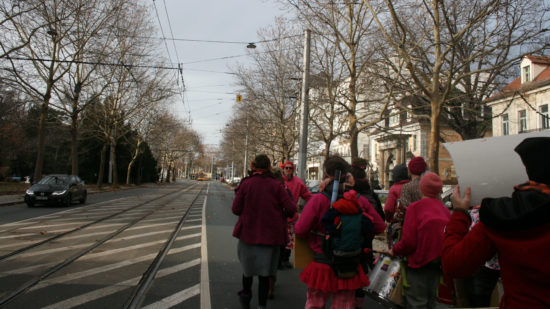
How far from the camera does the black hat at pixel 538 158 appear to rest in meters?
1.67

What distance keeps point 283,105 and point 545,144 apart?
27855mm

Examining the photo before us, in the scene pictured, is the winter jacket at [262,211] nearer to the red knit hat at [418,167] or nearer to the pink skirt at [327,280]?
the pink skirt at [327,280]

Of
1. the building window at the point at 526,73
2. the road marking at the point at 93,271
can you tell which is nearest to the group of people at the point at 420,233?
the road marking at the point at 93,271

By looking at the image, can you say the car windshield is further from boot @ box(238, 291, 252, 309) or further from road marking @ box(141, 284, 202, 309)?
boot @ box(238, 291, 252, 309)

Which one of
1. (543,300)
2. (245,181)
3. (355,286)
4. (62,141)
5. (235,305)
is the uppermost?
(62,141)

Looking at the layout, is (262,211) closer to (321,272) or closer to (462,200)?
(321,272)

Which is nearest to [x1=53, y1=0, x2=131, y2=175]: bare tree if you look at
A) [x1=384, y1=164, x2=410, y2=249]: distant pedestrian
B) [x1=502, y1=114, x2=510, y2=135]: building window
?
[x1=384, y1=164, x2=410, y2=249]: distant pedestrian

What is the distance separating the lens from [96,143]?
157ft

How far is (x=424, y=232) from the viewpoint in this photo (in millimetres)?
3381

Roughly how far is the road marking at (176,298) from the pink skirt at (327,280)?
2205mm

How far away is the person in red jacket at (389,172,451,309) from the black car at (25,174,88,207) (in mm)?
16536

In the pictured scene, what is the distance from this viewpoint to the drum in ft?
11.8

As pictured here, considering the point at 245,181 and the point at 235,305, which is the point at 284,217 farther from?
the point at 235,305

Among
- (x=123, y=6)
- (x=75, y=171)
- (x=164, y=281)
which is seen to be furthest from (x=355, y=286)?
(x=75, y=171)
